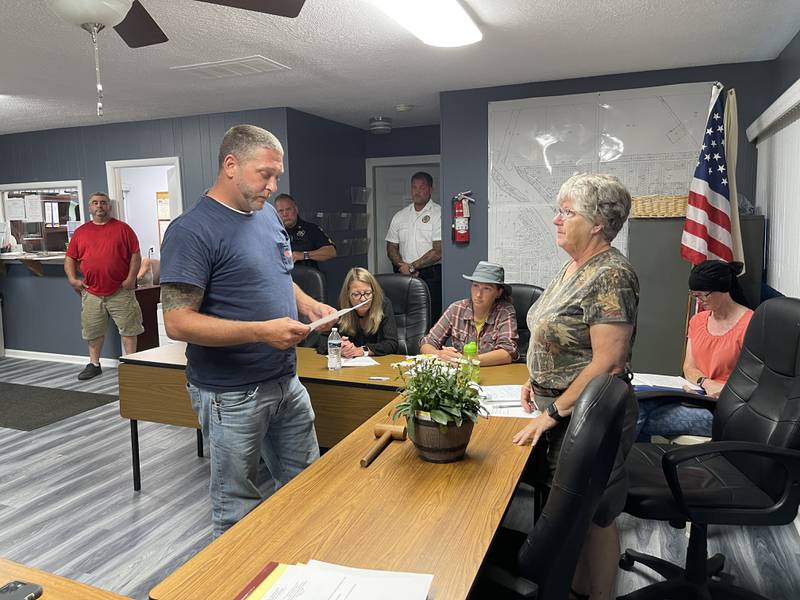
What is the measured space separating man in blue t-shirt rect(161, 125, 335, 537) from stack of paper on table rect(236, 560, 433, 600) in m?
0.85

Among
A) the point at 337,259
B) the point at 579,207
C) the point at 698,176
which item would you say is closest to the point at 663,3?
the point at 698,176

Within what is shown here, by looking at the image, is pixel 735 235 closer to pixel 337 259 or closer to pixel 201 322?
pixel 201 322

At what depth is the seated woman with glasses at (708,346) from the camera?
2566mm

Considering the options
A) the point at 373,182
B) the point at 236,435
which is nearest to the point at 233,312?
the point at 236,435

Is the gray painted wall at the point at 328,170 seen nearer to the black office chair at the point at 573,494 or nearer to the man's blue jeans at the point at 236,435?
the man's blue jeans at the point at 236,435

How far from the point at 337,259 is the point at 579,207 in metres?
4.67

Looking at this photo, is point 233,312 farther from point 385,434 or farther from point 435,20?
point 435,20

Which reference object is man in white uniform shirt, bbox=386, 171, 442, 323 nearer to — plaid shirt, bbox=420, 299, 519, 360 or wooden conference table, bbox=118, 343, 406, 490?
plaid shirt, bbox=420, 299, 519, 360

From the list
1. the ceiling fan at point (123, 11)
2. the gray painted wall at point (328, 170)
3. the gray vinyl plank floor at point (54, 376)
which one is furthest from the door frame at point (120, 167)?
the ceiling fan at point (123, 11)

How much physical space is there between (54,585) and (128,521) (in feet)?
6.60

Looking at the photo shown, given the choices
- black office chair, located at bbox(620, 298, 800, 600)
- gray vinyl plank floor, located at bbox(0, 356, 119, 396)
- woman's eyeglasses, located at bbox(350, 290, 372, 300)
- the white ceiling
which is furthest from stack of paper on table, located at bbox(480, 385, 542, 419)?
gray vinyl plank floor, located at bbox(0, 356, 119, 396)

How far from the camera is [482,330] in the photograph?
311 centimetres

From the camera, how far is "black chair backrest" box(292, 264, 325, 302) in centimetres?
402

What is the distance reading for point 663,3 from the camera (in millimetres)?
2863
